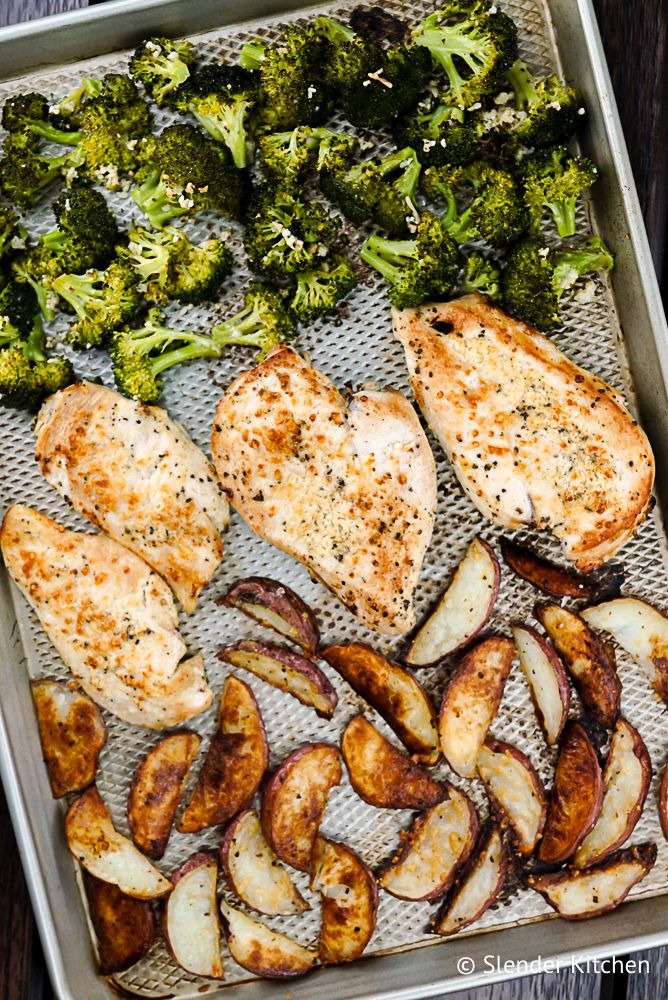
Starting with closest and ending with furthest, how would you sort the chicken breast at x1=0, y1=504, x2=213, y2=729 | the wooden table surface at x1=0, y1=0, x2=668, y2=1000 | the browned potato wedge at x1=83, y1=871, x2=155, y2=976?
the chicken breast at x1=0, y1=504, x2=213, y2=729 → the browned potato wedge at x1=83, y1=871, x2=155, y2=976 → the wooden table surface at x1=0, y1=0, x2=668, y2=1000

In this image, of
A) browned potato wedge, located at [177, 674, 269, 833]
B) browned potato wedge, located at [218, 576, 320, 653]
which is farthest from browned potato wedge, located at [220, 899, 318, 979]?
browned potato wedge, located at [218, 576, 320, 653]

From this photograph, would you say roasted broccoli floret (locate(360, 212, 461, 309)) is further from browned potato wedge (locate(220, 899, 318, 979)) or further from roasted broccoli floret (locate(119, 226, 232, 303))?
browned potato wedge (locate(220, 899, 318, 979))

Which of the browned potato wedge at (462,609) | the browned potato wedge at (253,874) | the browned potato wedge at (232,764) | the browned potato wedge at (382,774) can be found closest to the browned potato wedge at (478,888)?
the browned potato wedge at (382,774)

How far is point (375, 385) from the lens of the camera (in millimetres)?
3021

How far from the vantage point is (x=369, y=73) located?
282 centimetres

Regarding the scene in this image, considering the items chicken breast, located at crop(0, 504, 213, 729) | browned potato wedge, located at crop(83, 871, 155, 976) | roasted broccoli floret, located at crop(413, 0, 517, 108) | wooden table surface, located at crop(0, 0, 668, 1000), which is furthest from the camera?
wooden table surface, located at crop(0, 0, 668, 1000)

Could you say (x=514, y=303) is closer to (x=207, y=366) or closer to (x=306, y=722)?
(x=207, y=366)

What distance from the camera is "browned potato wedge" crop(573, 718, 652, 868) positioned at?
303 cm

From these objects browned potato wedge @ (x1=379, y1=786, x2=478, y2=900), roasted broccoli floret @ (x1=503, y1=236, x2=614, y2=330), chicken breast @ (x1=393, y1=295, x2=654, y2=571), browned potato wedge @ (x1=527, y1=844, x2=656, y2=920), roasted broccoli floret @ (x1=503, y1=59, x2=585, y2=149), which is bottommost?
browned potato wedge @ (x1=527, y1=844, x2=656, y2=920)

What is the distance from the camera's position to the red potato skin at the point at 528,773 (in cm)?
304

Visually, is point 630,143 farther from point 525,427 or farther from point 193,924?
point 193,924

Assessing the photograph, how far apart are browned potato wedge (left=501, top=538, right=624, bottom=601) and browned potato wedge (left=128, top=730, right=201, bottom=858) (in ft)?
4.46

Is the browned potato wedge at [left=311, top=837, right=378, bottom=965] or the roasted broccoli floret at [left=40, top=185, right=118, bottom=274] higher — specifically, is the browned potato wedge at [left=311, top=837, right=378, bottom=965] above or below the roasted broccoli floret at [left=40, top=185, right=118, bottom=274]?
below

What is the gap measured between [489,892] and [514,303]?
214 cm
